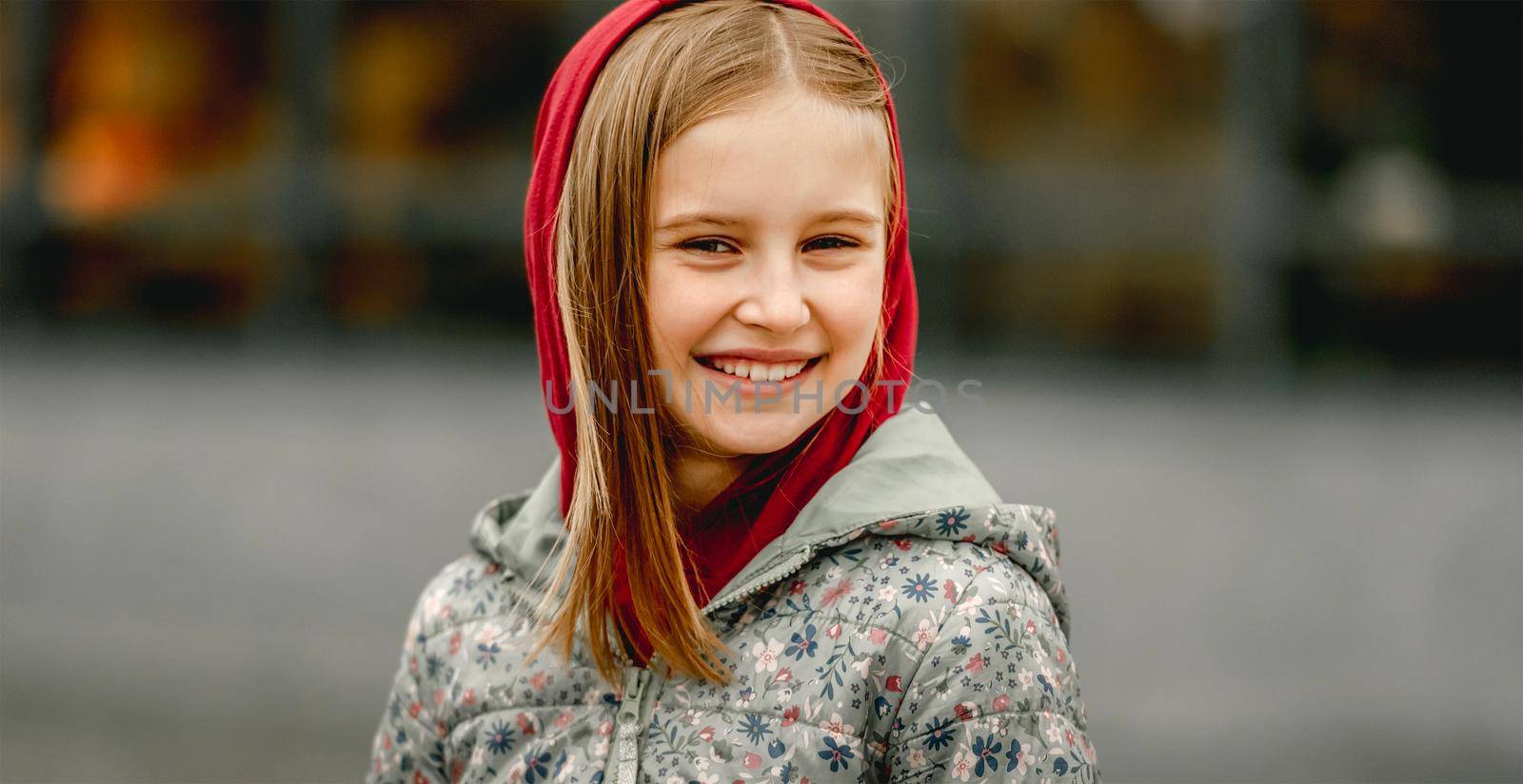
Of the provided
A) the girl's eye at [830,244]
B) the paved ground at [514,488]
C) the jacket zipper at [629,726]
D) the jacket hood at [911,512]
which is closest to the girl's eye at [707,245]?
the girl's eye at [830,244]

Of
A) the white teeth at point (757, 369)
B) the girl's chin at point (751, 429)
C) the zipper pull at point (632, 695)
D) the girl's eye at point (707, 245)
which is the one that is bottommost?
the zipper pull at point (632, 695)

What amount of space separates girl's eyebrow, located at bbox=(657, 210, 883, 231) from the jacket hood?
312 mm

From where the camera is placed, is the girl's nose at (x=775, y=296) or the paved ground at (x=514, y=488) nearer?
the girl's nose at (x=775, y=296)

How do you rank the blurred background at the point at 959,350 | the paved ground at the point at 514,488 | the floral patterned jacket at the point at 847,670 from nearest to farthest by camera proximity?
1. the floral patterned jacket at the point at 847,670
2. the paved ground at the point at 514,488
3. the blurred background at the point at 959,350

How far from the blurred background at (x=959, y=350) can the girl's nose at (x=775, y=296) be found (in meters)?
3.31

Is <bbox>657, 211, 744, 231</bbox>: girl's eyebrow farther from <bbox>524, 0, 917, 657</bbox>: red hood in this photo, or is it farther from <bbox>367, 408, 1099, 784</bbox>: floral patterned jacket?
<bbox>367, 408, 1099, 784</bbox>: floral patterned jacket

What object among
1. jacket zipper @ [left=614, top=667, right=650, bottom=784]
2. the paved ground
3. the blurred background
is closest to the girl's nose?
jacket zipper @ [left=614, top=667, right=650, bottom=784]

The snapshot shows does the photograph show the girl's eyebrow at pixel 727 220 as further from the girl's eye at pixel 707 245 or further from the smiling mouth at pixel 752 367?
the smiling mouth at pixel 752 367

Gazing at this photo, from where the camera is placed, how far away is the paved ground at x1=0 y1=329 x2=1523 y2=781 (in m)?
4.70

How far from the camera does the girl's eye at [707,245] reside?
173 cm

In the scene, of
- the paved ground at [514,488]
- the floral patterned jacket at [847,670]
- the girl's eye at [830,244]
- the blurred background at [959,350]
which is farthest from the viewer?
the blurred background at [959,350]

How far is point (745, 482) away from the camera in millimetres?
1871

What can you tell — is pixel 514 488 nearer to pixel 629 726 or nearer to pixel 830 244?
pixel 629 726

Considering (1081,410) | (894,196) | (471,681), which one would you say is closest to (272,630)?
(1081,410)
